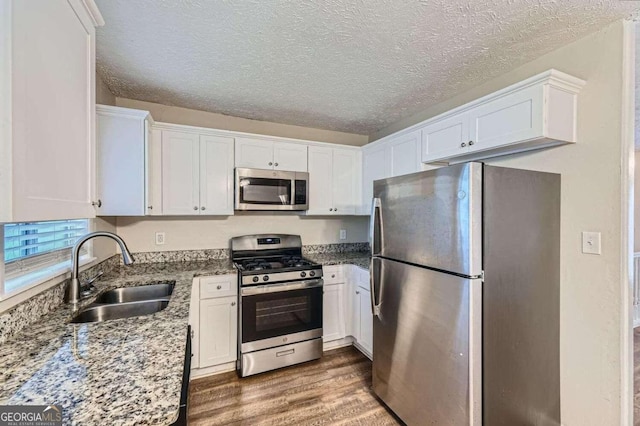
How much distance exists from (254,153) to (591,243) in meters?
2.63

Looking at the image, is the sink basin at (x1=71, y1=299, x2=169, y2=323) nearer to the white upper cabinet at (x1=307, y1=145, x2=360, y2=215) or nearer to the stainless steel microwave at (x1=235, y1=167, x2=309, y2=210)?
the stainless steel microwave at (x1=235, y1=167, x2=309, y2=210)

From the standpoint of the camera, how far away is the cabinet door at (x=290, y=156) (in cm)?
291

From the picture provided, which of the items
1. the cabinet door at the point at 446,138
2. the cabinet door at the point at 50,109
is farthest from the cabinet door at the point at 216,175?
the cabinet door at the point at 446,138

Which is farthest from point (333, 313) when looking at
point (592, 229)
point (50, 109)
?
point (50, 109)

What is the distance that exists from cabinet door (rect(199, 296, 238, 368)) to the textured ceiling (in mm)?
1837

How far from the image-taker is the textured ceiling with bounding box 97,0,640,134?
1.43 m

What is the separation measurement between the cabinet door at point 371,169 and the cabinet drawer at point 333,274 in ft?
2.51

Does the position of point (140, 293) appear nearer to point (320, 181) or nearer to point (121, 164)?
point (121, 164)

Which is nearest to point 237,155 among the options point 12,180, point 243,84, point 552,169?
point 243,84

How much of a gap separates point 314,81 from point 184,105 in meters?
1.39

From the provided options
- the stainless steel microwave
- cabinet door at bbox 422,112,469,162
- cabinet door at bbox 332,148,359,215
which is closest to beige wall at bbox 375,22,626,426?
cabinet door at bbox 422,112,469,162

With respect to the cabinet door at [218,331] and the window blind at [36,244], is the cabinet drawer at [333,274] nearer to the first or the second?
the cabinet door at [218,331]

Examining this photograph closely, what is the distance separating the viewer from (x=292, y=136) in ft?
11.0

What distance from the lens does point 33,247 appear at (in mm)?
1458
